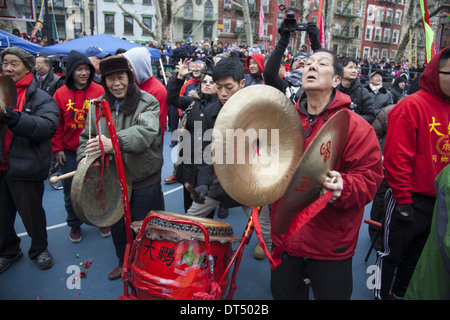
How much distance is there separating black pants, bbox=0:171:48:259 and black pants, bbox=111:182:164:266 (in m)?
0.92

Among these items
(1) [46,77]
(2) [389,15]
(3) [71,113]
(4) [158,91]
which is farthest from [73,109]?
(2) [389,15]

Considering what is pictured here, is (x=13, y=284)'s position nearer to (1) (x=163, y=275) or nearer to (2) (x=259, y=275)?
(1) (x=163, y=275)

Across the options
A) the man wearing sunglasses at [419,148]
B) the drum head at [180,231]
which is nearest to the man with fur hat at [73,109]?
the drum head at [180,231]

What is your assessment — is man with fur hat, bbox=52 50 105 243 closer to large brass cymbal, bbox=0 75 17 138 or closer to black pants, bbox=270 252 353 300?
large brass cymbal, bbox=0 75 17 138

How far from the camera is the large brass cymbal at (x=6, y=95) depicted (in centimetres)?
277

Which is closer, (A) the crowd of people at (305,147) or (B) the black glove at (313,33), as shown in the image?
(A) the crowd of people at (305,147)

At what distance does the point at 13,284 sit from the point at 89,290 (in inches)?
29.8

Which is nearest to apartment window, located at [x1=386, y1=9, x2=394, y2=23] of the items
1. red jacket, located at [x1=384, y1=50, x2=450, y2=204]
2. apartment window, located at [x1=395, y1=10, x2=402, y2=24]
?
apartment window, located at [x1=395, y1=10, x2=402, y2=24]

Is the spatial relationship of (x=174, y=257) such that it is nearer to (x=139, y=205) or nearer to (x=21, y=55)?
(x=139, y=205)

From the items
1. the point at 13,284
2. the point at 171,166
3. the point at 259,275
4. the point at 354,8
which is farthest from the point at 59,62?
the point at 354,8

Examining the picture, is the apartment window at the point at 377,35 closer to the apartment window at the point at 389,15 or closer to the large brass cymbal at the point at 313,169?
the apartment window at the point at 389,15

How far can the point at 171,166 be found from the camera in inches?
270

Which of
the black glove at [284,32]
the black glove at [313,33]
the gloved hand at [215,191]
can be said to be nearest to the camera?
the black glove at [284,32]

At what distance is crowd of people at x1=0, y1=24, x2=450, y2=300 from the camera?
1895 millimetres
